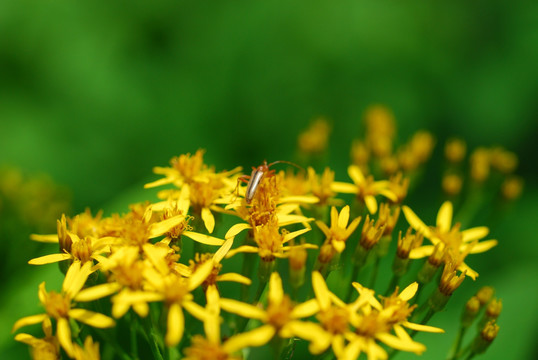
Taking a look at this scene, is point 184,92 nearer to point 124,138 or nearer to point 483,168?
point 124,138

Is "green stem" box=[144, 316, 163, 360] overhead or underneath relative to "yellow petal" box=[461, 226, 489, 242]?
underneath

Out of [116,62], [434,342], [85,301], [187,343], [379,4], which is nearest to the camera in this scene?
[85,301]

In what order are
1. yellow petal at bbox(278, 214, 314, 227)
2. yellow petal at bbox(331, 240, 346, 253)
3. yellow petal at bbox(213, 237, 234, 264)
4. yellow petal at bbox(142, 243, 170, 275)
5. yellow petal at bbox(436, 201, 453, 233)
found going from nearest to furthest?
yellow petal at bbox(142, 243, 170, 275), yellow petal at bbox(213, 237, 234, 264), yellow petal at bbox(331, 240, 346, 253), yellow petal at bbox(278, 214, 314, 227), yellow petal at bbox(436, 201, 453, 233)

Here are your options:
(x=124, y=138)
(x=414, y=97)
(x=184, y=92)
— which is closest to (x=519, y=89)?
(x=414, y=97)

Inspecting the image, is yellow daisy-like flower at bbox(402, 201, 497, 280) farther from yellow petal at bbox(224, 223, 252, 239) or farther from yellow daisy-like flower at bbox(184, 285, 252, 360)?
yellow daisy-like flower at bbox(184, 285, 252, 360)

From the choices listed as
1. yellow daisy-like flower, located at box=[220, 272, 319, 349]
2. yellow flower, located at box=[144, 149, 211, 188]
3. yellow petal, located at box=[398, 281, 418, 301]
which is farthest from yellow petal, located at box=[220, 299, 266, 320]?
yellow flower, located at box=[144, 149, 211, 188]

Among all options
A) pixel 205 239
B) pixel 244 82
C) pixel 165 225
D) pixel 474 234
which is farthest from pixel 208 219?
pixel 244 82

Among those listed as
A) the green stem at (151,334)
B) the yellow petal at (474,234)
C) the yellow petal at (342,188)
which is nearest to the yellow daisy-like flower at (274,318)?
the green stem at (151,334)

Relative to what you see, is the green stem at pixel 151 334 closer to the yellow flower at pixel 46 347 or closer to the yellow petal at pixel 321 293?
the yellow flower at pixel 46 347
